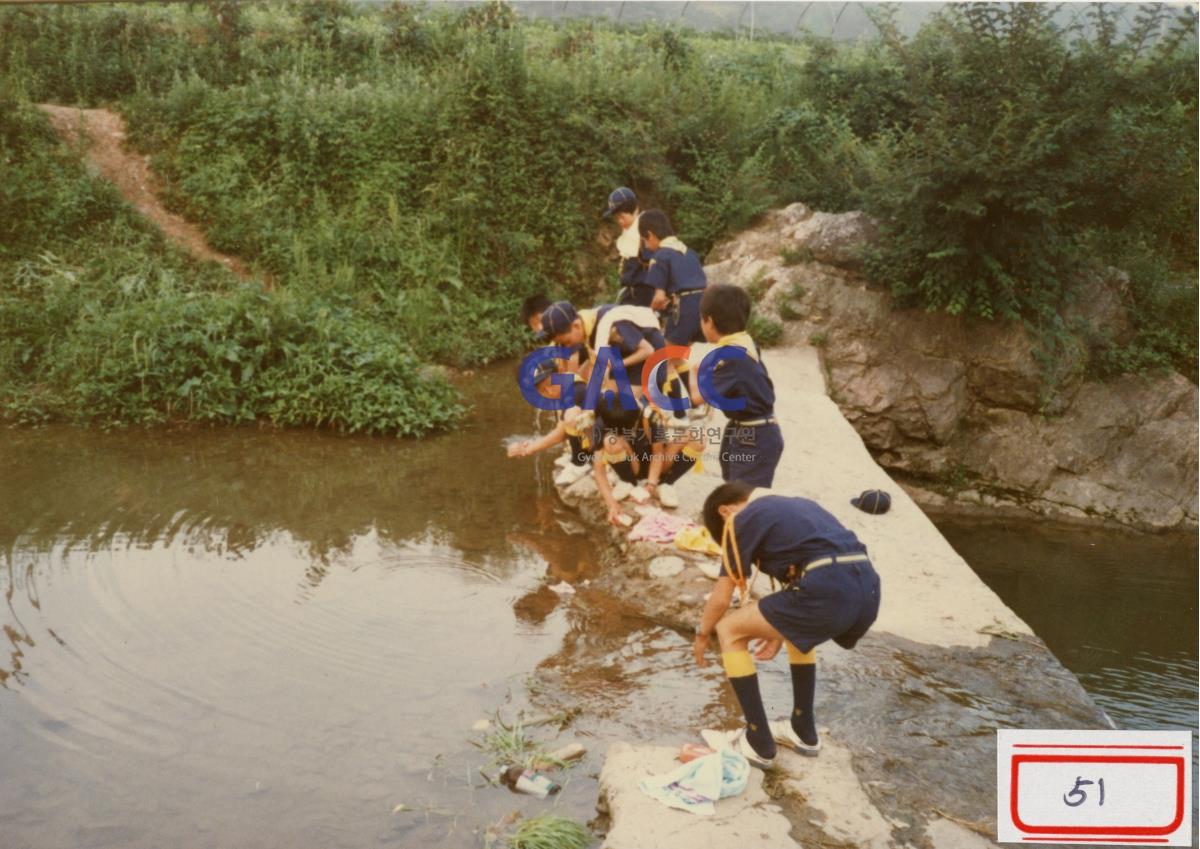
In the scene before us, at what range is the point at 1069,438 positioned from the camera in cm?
1071

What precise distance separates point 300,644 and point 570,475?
8.68ft

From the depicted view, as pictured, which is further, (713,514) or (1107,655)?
(1107,655)

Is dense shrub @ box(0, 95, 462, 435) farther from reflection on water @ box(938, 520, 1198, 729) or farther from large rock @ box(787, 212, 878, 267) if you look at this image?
reflection on water @ box(938, 520, 1198, 729)

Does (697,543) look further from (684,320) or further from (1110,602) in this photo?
(1110,602)

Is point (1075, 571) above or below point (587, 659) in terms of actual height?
below

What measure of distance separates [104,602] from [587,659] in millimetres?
2770

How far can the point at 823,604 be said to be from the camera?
12.0ft

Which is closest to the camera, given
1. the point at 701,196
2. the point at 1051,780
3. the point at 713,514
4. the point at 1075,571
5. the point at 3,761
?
the point at 1051,780

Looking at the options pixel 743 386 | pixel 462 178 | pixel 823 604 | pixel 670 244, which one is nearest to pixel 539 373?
pixel 670 244

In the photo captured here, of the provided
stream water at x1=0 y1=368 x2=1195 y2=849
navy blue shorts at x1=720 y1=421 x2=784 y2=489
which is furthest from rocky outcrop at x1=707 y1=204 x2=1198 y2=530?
navy blue shorts at x1=720 y1=421 x2=784 y2=489

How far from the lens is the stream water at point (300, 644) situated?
→ 3980 mm

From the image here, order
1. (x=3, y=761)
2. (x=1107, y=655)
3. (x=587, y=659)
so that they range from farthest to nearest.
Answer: (x=1107, y=655) < (x=587, y=659) < (x=3, y=761)

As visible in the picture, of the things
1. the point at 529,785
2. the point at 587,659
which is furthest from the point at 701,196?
the point at 529,785

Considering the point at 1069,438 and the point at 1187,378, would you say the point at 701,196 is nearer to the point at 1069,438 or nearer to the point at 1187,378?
the point at 1069,438
